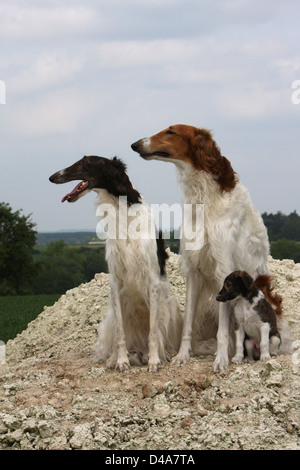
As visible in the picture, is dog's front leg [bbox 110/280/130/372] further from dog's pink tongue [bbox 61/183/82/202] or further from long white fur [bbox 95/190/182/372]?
dog's pink tongue [bbox 61/183/82/202]

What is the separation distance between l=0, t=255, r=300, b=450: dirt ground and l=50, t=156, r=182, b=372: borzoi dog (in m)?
0.42

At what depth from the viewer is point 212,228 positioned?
7422mm

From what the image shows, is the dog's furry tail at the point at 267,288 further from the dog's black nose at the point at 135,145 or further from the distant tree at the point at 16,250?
the distant tree at the point at 16,250

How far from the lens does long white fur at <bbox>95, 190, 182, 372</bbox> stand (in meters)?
7.44

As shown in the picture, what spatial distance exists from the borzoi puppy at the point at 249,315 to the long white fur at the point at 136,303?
899mm

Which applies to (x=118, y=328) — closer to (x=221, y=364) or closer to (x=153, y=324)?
(x=153, y=324)

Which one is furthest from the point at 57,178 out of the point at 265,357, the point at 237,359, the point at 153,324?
the point at 265,357

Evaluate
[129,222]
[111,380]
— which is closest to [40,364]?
[111,380]

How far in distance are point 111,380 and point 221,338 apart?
4.60ft

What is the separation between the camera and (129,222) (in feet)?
24.5

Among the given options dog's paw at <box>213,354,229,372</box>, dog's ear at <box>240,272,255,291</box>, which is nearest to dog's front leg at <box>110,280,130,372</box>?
dog's paw at <box>213,354,229,372</box>

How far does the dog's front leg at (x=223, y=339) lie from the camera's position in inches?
281

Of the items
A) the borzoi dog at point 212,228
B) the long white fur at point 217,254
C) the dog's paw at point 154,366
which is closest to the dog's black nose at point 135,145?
the borzoi dog at point 212,228
